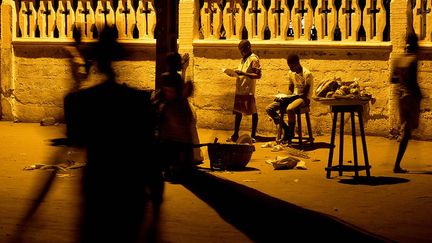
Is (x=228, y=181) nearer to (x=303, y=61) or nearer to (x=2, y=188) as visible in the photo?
(x=2, y=188)

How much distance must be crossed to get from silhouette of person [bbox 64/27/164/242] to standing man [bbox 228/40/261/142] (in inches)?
227

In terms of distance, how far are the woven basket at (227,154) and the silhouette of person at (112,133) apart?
3.05 m

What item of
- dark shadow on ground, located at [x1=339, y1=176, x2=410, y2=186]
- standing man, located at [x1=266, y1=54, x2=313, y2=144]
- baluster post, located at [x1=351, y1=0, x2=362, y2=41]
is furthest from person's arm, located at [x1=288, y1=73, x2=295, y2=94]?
dark shadow on ground, located at [x1=339, y1=176, x2=410, y2=186]

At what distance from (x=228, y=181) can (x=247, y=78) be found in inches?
145

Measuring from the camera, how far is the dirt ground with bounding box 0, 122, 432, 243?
23.6 feet

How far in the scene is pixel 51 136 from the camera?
14.4 m

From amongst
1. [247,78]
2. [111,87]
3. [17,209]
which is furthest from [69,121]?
[247,78]

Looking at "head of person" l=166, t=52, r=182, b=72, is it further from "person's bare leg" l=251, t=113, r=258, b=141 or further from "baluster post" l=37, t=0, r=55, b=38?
"baluster post" l=37, t=0, r=55, b=38

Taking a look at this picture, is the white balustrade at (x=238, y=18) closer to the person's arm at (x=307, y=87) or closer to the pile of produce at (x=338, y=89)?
the person's arm at (x=307, y=87)

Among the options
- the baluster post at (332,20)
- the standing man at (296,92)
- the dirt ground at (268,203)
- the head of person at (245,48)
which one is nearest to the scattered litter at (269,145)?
the standing man at (296,92)

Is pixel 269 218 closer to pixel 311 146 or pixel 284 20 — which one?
pixel 311 146

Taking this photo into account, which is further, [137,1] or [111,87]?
[137,1]

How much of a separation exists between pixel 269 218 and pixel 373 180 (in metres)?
2.62

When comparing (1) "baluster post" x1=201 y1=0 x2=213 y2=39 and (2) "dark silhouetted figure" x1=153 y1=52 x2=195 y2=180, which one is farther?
(1) "baluster post" x1=201 y1=0 x2=213 y2=39
